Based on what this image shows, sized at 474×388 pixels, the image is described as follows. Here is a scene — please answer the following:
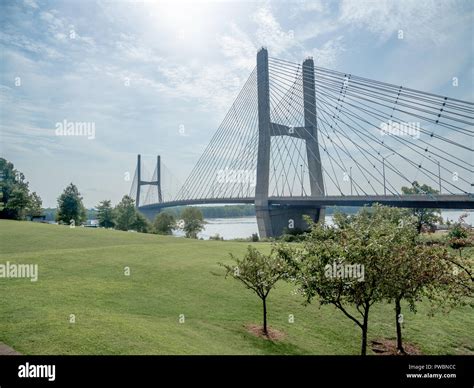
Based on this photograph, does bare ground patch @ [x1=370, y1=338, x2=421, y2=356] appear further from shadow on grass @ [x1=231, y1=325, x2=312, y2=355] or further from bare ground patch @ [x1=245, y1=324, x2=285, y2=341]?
bare ground patch @ [x1=245, y1=324, x2=285, y2=341]

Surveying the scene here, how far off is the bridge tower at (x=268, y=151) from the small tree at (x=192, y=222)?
49.7 ft

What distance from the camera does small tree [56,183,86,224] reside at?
53656 mm

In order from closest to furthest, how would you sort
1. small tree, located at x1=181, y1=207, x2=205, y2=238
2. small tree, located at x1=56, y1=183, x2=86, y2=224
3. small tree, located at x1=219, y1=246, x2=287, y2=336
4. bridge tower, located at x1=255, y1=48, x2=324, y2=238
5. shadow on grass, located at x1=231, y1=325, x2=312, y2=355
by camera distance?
shadow on grass, located at x1=231, y1=325, x2=312, y2=355 → small tree, located at x1=219, y1=246, x2=287, y2=336 → bridge tower, located at x1=255, y1=48, x2=324, y2=238 → small tree, located at x1=56, y1=183, x2=86, y2=224 → small tree, located at x1=181, y1=207, x2=205, y2=238

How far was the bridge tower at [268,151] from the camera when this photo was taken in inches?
1863

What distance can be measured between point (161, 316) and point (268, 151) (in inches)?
1455

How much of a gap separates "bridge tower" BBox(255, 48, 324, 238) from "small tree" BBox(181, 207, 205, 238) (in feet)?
49.7

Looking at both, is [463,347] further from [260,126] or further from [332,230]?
[260,126]

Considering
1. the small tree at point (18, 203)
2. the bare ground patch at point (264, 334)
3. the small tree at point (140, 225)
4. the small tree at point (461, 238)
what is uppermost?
the small tree at point (18, 203)

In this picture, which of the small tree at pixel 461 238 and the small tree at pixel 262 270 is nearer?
the small tree at pixel 461 238

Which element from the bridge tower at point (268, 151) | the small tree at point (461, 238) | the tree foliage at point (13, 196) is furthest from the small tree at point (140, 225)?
the small tree at point (461, 238)

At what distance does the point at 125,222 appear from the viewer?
57719mm

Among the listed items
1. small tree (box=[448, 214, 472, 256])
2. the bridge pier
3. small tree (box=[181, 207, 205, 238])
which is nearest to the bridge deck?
the bridge pier

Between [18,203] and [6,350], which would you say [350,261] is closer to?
[6,350]

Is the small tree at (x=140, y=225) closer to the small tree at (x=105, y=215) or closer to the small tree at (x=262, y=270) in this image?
the small tree at (x=105, y=215)
